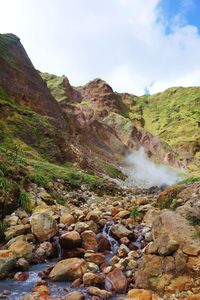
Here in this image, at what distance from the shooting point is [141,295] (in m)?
9.30

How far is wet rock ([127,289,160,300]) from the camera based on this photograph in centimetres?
920

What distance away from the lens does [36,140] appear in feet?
138

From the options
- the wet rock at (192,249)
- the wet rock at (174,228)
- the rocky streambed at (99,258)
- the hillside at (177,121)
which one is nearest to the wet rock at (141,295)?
the rocky streambed at (99,258)

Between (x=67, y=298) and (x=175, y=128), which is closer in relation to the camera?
(x=67, y=298)

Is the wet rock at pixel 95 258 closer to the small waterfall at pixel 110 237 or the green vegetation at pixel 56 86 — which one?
the small waterfall at pixel 110 237

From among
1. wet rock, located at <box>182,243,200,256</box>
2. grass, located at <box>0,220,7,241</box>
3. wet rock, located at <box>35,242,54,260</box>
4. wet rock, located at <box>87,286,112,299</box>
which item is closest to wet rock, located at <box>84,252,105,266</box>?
wet rock, located at <box>35,242,54,260</box>

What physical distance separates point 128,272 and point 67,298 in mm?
2359

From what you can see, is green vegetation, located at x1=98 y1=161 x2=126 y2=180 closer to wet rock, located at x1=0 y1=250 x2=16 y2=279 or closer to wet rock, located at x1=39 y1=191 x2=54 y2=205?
wet rock, located at x1=39 y1=191 x2=54 y2=205

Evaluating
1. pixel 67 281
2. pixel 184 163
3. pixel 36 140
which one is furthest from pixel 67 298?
pixel 184 163

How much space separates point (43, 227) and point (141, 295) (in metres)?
5.64

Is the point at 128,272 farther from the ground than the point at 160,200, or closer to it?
closer to it

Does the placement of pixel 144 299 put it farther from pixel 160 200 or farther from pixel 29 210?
pixel 160 200

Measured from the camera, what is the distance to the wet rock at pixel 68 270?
10828mm

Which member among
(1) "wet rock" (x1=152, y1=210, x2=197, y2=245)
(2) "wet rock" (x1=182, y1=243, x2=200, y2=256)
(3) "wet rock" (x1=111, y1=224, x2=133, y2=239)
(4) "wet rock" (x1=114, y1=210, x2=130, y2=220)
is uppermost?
(1) "wet rock" (x1=152, y1=210, x2=197, y2=245)
